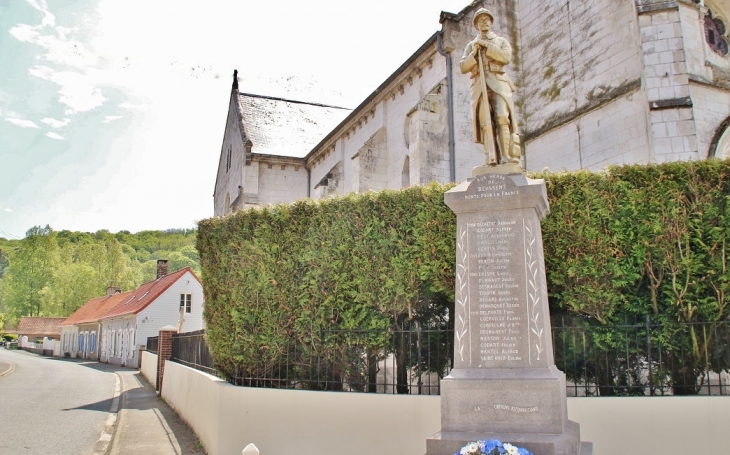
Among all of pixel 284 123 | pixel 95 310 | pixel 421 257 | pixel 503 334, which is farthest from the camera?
pixel 95 310

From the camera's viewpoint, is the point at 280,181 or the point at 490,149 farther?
the point at 280,181

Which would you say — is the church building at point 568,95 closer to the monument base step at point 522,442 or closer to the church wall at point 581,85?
the church wall at point 581,85

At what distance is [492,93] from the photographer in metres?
6.52

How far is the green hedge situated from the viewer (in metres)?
6.70

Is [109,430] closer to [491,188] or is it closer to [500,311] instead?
[500,311]

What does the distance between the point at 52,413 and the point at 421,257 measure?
11.2m

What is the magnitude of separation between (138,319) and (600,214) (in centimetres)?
3107

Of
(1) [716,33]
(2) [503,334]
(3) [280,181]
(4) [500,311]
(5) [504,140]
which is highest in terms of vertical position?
(1) [716,33]

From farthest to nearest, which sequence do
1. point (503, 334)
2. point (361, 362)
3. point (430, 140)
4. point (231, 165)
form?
1. point (231, 165)
2. point (430, 140)
3. point (361, 362)
4. point (503, 334)

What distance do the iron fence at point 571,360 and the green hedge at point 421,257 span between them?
0.54 feet

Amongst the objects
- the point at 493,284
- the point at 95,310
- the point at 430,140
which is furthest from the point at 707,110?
the point at 95,310

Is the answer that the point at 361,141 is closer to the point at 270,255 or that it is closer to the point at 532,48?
the point at 532,48

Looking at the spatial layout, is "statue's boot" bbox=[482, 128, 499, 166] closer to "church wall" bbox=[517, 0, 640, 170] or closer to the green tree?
"church wall" bbox=[517, 0, 640, 170]

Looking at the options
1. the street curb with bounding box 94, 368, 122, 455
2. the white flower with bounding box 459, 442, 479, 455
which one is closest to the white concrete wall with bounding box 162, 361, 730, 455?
the white flower with bounding box 459, 442, 479, 455
